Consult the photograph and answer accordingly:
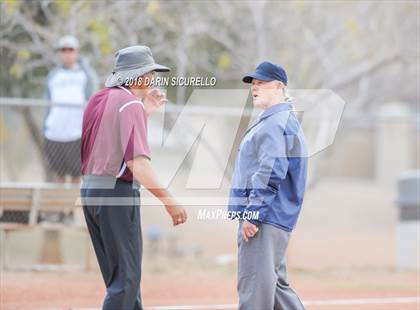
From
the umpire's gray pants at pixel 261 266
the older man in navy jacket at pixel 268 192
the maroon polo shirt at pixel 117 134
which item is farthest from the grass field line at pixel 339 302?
the maroon polo shirt at pixel 117 134

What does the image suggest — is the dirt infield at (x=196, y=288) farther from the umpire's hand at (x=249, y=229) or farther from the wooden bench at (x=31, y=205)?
the umpire's hand at (x=249, y=229)

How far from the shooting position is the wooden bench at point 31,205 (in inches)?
414

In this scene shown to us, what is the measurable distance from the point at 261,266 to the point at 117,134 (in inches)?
54.8

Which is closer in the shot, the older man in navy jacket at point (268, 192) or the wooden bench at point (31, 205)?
the older man in navy jacket at point (268, 192)

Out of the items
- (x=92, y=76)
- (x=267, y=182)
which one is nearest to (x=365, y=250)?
(x=92, y=76)

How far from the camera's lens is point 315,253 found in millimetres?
15727

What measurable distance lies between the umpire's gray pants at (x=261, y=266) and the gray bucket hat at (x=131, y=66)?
1.38 metres

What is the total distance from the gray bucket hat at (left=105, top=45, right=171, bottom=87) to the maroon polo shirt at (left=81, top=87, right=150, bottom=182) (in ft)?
0.31

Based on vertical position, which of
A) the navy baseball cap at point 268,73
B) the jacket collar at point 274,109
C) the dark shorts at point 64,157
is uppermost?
the navy baseball cap at point 268,73

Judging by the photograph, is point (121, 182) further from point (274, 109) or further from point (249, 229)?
point (274, 109)

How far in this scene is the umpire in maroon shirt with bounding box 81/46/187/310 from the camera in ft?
18.5

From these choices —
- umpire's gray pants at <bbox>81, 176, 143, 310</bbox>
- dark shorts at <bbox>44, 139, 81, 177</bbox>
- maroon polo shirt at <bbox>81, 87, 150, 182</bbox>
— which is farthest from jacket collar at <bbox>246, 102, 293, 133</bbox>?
dark shorts at <bbox>44, 139, 81, 177</bbox>

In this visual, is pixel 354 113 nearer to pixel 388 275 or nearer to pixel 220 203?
pixel 388 275

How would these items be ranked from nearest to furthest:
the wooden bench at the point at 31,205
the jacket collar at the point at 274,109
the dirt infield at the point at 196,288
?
1. the jacket collar at the point at 274,109
2. the dirt infield at the point at 196,288
3. the wooden bench at the point at 31,205
